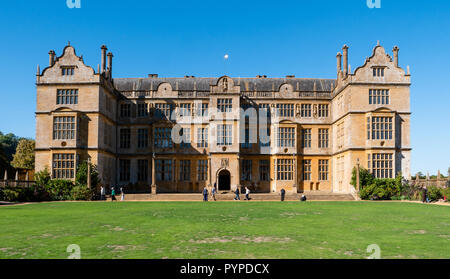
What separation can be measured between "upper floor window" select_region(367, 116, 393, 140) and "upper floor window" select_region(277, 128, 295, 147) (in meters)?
8.66

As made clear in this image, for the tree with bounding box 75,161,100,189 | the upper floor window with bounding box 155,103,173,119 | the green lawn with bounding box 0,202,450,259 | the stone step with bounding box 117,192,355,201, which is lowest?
the stone step with bounding box 117,192,355,201

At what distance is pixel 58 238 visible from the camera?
1088 cm

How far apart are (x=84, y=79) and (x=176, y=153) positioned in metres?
11.9

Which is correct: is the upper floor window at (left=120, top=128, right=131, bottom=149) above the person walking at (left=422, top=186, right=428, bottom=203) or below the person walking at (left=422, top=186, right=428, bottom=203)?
above

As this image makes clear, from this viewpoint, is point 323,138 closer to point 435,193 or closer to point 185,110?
point 435,193

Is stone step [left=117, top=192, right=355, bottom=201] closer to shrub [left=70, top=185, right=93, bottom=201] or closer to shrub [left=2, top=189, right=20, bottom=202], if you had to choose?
shrub [left=70, top=185, right=93, bottom=201]

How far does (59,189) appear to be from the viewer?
3459 cm

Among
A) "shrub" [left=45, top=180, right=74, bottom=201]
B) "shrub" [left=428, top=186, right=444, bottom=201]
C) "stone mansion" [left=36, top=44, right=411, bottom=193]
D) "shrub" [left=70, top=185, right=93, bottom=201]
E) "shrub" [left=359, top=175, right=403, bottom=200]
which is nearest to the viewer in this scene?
"shrub" [left=428, top=186, right=444, bottom=201]

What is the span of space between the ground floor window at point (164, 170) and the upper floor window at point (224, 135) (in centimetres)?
623

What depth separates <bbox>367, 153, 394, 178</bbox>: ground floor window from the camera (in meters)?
35.8

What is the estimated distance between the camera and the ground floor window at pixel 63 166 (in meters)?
35.8

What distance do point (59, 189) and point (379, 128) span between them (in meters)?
29.1

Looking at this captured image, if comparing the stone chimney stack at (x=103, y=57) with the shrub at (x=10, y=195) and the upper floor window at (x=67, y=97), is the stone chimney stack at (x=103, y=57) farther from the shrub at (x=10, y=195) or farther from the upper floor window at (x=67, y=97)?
the shrub at (x=10, y=195)

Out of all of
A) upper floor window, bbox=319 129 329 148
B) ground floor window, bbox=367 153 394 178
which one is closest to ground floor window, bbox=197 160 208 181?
upper floor window, bbox=319 129 329 148
